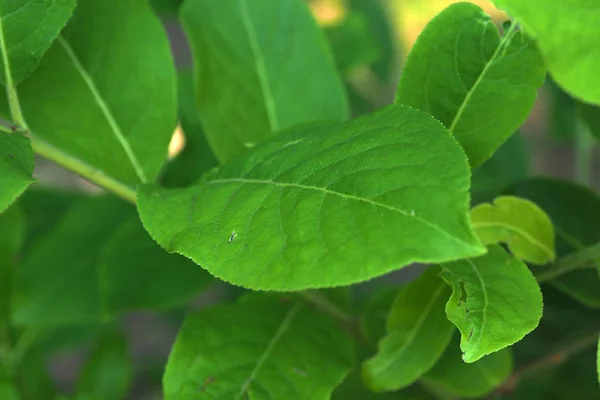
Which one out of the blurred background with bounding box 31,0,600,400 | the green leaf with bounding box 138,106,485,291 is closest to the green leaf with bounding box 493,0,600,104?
the green leaf with bounding box 138,106,485,291

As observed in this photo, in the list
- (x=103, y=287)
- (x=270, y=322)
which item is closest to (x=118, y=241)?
(x=103, y=287)

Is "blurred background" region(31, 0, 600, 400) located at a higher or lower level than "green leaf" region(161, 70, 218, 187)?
lower

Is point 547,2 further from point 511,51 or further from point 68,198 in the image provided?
point 68,198

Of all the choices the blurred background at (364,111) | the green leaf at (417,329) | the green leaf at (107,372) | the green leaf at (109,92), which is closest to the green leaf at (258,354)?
the green leaf at (417,329)

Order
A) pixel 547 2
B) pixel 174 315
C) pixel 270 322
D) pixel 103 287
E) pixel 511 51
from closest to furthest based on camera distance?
pixel 547 2, pixel 511 51, pixel 270 322, pixel 103 287, pixel 174 315

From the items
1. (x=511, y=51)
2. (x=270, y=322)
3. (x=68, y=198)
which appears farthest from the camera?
Result: (x=68, y=198)

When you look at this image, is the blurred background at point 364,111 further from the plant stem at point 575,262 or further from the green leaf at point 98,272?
the plant stem at point 575,262

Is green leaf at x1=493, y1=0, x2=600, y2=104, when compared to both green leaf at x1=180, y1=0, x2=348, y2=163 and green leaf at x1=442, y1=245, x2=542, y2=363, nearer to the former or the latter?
green leaf at x1=442, y1=245, x2=542, y2=363
